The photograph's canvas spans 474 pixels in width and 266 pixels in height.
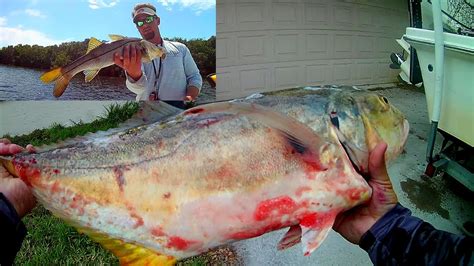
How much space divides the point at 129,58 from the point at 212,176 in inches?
126

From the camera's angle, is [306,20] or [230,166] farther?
[306,20]

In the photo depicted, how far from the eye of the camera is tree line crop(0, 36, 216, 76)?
4727 millimetres

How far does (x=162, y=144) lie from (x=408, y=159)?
14.0ft

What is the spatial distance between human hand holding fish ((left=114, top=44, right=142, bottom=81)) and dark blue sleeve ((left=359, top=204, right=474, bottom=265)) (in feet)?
10.5

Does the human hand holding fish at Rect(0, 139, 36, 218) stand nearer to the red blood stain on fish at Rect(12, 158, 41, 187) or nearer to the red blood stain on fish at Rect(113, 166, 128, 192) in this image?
the red blood stain on fish at Rect(12, 158, 41, 187)

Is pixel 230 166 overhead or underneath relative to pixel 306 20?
underneath

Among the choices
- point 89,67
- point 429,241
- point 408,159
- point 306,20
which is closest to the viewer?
point 429,241

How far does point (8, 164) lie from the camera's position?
1.27m

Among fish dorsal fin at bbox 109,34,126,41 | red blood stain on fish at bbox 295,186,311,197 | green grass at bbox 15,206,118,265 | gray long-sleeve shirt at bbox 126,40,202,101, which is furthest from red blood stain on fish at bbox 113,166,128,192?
gray long-sleeve shirt at bbox 126,40,202,101

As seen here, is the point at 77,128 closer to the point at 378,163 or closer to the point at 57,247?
the point at 57,247

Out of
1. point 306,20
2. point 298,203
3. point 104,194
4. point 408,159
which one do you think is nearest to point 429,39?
point 408,159

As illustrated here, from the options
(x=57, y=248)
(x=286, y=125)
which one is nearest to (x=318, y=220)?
(x=286, y=125)

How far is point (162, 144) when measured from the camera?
120 centimetres

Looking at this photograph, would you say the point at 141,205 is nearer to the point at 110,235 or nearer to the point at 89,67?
the point at 110,235
